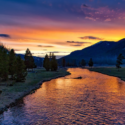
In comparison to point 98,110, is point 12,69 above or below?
above

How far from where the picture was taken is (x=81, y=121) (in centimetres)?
1667

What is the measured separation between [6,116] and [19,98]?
8363mm

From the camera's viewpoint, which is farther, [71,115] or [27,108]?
[27,108]

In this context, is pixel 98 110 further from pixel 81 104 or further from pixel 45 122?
pixel 45 122

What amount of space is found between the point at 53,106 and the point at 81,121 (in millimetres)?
6650

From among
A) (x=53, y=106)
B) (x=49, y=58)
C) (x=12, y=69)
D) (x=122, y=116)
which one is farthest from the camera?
(x=49, y=58)

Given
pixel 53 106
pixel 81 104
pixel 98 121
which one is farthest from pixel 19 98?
pixel 98 121

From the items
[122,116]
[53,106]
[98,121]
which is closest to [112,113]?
[122,116]

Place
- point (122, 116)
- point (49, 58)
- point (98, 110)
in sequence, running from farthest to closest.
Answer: point (49, 58) < point (98, 110) < point (122, 116)

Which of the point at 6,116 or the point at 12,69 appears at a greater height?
the point at 12,69

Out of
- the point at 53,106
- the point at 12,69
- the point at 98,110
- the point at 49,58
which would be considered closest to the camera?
the point at 98,110

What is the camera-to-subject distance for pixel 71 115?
18484 mm

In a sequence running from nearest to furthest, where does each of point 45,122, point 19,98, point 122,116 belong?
point 45,122 → point 122,116 → point 19,98

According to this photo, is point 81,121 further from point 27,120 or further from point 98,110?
point 27,120
